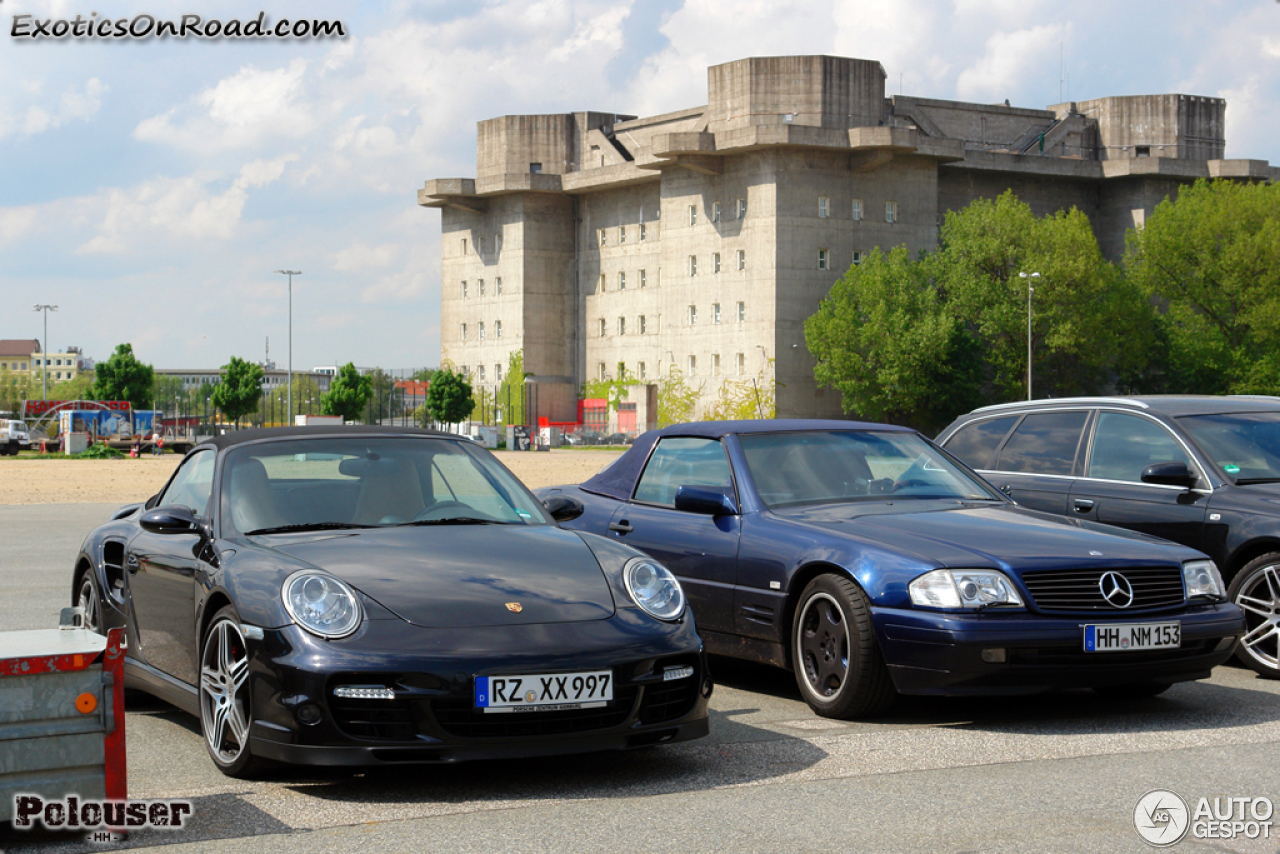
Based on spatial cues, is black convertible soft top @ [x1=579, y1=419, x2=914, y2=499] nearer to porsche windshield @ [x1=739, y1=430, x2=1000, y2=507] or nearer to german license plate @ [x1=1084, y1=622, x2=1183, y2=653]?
porsche windshield @ [x1=739, y1=430, x2=1000, y2=507]

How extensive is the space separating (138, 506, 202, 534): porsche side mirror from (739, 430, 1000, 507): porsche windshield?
3.03 metres

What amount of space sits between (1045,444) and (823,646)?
3.42m

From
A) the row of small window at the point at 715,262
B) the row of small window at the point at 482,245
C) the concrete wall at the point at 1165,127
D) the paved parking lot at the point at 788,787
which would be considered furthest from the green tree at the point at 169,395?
the paved parking lot at the point at 788,787

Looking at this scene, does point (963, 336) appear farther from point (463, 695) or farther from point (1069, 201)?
point (463, 695)

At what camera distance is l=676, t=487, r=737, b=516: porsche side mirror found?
7285 millimetres

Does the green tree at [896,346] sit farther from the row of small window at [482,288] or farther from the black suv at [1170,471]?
the black suv at [1170,471]

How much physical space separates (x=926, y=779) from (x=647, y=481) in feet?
11.2

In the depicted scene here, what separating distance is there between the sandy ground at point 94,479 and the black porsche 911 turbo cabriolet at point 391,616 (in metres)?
18.3

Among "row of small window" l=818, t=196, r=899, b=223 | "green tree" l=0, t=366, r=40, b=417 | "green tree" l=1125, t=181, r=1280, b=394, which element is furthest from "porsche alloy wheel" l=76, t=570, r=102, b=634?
"green tree" l=0, t=366, r=40, b=417

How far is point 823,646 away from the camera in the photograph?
266 inches

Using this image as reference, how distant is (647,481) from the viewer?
8.39 metres

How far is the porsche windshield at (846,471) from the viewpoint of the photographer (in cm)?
763

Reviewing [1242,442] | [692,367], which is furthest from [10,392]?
[1242,442]

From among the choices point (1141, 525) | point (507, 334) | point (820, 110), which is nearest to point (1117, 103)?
point (820, 110)
